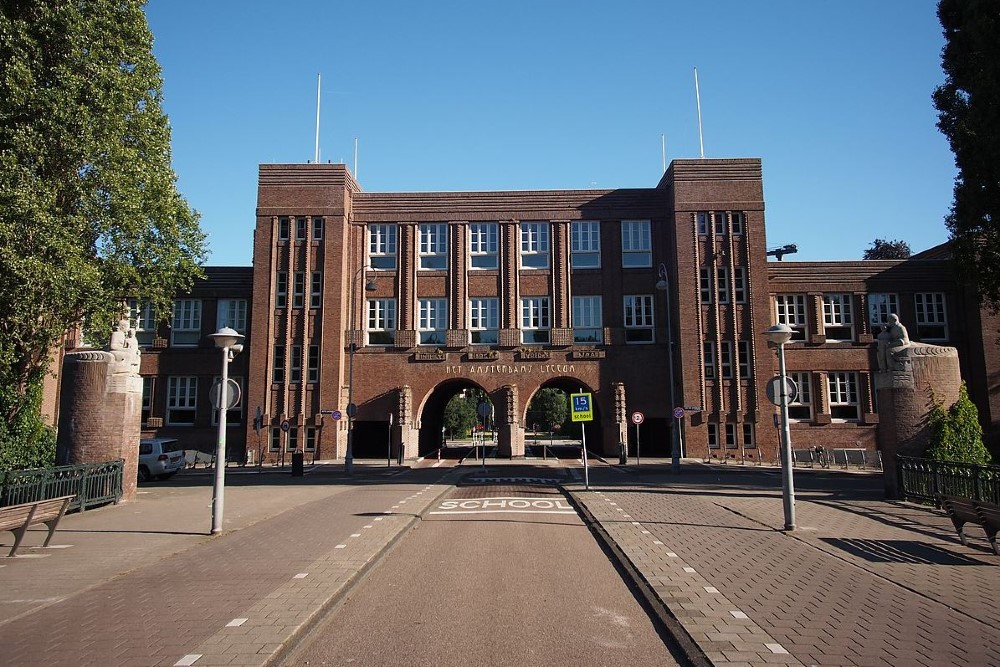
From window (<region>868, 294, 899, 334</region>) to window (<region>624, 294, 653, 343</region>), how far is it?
1364 centimetres

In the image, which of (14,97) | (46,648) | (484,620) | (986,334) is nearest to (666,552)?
(484,620)

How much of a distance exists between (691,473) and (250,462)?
24447 millimetres

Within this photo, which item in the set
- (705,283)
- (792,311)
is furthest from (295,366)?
(792,311)

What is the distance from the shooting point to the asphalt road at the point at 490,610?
18.9 ft

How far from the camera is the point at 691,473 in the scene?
96.0 feet

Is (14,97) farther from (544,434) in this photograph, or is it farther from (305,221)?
(544,434)

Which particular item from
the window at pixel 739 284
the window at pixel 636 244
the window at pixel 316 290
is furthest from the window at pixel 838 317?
the window at pixel 316 290

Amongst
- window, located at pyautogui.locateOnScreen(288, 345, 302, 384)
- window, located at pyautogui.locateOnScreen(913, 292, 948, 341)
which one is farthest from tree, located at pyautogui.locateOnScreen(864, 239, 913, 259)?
window, located at pyautogui.locateOnScreen(288, 345, 302, 384)

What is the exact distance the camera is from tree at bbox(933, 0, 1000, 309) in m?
19.8

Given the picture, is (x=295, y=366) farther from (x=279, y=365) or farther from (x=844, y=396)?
(x=844, y=396)

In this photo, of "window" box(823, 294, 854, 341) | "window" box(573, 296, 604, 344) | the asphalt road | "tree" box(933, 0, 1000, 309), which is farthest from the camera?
"window" box(823, 294, 854, 341)

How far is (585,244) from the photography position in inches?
1682

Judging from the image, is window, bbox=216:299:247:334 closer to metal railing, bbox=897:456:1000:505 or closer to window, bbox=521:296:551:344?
window, bbox=521:296:551:344

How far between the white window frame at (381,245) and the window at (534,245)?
8.05m
